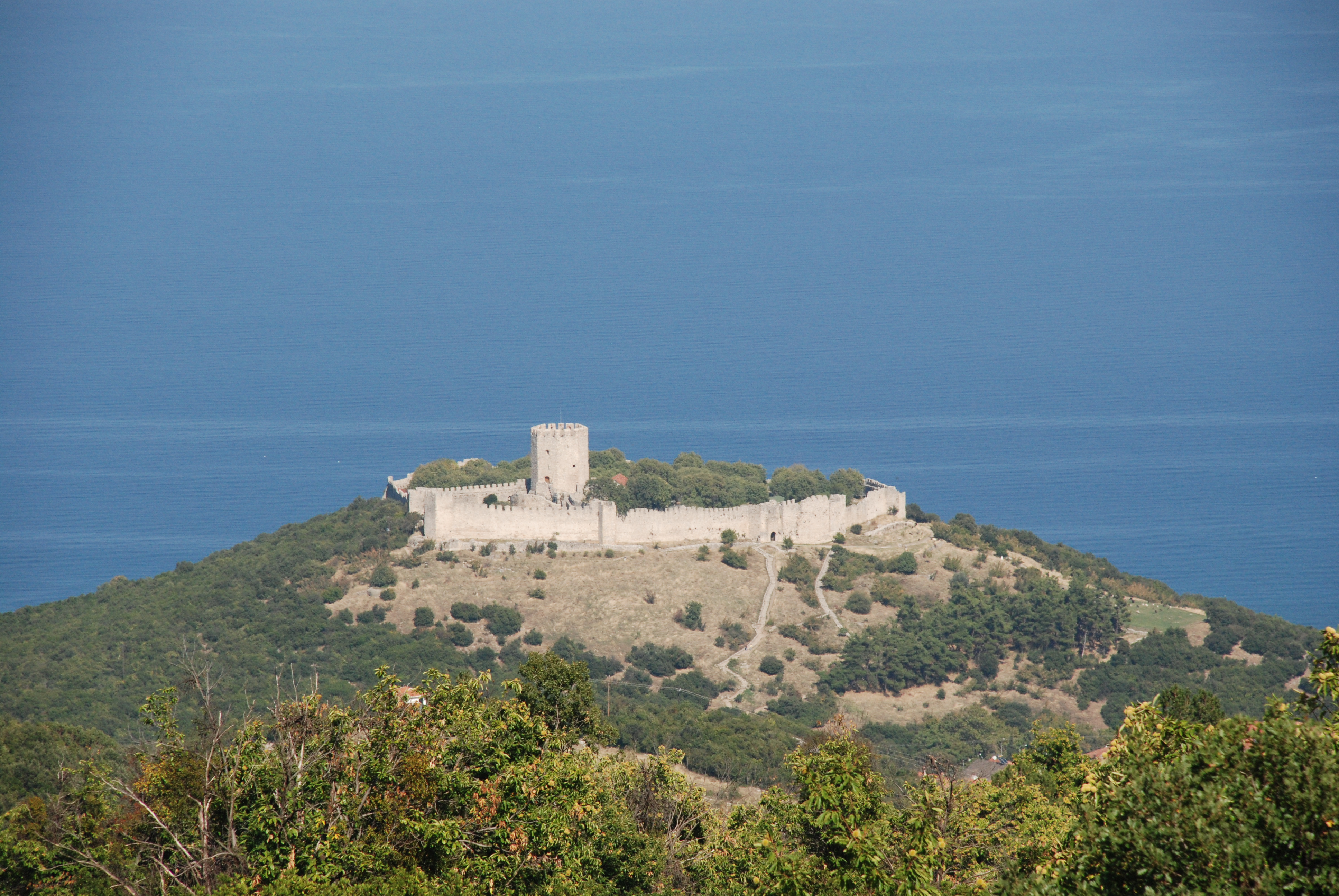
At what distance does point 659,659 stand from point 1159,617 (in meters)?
16.1

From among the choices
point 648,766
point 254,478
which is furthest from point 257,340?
point 648,766

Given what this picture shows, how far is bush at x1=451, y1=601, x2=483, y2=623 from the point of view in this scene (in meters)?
39.7

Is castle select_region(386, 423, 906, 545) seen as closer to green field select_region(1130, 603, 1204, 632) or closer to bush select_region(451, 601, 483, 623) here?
bush select_region(451, 601, 483, 623)

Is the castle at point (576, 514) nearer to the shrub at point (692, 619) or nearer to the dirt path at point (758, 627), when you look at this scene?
the dirt path at point (758, 627)

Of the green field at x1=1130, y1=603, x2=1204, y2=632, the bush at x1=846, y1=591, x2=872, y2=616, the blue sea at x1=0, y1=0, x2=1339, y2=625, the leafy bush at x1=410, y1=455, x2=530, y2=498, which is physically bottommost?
the green field at x1=1130, y1=603, x2=1204, y2=632

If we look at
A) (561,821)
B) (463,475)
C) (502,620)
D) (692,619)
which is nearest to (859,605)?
(692,619)

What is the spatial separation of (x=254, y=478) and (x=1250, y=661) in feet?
244

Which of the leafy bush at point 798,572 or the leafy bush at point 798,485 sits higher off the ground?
the leafy bush at point 798,485

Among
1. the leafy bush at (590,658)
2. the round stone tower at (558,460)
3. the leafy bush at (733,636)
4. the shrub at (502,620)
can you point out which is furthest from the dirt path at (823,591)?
the shrub at (502,620)

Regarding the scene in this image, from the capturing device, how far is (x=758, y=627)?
135 ft

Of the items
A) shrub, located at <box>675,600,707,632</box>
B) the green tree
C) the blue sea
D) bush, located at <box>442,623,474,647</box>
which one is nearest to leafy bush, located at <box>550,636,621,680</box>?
bush, located at <box>442,623,474,647</box>

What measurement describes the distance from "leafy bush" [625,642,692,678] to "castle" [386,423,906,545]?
5.06 meters

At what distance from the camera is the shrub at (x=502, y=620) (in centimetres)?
3941

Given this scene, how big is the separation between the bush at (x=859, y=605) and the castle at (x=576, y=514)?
3.48 metres
